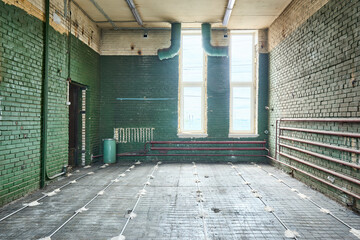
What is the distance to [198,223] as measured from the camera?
277 centimetres

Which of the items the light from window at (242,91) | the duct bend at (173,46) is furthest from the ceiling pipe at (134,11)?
the light from window at (242,91)

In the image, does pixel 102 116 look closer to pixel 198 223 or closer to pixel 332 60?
pixel 198 223

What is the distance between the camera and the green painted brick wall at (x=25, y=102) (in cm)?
331

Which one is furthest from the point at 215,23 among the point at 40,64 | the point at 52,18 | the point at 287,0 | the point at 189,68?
the point at 40,64

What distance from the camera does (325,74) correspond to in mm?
3924

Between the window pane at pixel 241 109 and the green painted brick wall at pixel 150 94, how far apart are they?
0.36 metres

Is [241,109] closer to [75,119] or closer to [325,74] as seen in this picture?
[325,74]

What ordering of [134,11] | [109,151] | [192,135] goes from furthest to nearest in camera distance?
[192,135]
[109,151]
[134,11]

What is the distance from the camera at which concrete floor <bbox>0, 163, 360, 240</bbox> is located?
2543mm

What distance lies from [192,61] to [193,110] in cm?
163

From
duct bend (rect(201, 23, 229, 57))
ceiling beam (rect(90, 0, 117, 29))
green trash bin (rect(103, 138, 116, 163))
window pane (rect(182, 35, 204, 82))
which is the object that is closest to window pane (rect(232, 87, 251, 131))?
duct bend (rect(201, 23, 229, 57))

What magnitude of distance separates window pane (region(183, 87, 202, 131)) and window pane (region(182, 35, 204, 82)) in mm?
429

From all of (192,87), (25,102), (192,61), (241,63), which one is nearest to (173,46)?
(192,61)

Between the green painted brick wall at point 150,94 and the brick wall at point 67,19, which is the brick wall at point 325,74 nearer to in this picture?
the green painted brick wall at point 150,94
